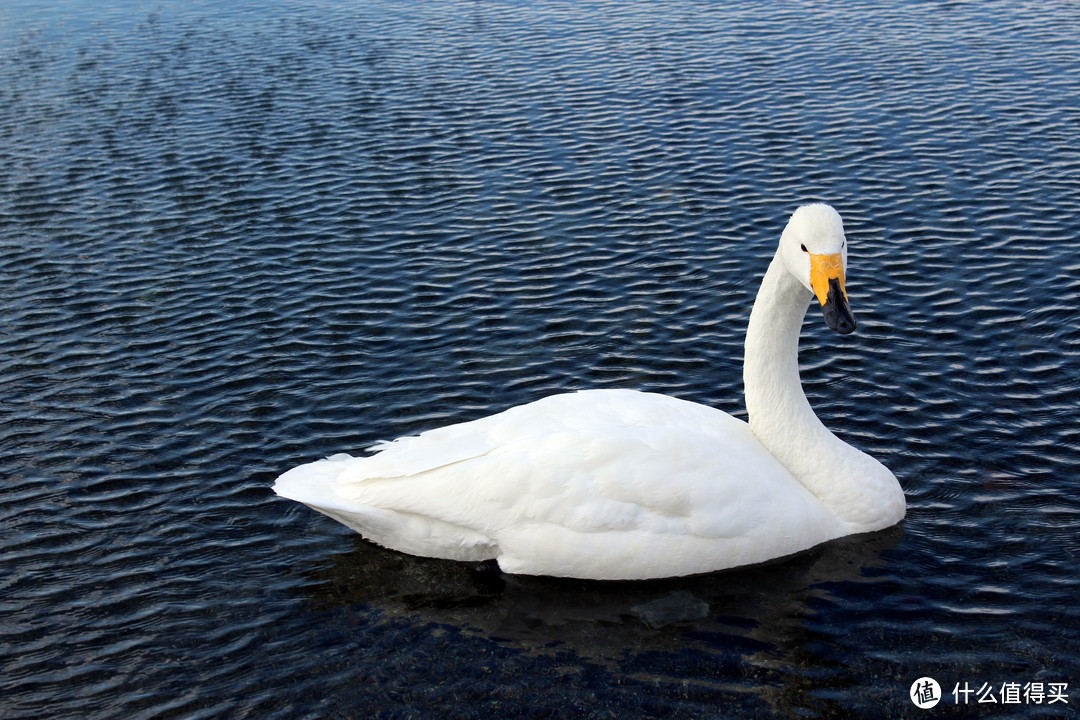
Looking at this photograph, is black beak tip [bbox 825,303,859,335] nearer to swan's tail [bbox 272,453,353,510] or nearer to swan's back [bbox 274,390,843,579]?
swan's back [bbox 274,390,843,579]

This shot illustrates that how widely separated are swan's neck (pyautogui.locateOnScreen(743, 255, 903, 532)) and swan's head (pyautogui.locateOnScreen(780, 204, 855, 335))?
0.47 metres

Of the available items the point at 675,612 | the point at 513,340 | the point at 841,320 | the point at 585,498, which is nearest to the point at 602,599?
the point at 675,612

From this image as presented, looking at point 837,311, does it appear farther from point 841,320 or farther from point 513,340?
point 513,340

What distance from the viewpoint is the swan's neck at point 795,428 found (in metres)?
8.74

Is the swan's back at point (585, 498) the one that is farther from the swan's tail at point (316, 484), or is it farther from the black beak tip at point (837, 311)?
the black beak tip at point (837, 311)

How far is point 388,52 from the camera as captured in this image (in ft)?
85.3

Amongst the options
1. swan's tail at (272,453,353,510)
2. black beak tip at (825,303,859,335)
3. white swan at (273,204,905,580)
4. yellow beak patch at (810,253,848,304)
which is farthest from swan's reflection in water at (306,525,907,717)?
yellow beak patch at (810,253,848,304)

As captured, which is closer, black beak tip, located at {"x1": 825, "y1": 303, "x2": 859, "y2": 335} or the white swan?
black beak tip, located at {"x1": 825, "y1": 303, "x2": 859, "y2": 335}

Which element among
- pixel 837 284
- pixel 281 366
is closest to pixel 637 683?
pixel 837 284

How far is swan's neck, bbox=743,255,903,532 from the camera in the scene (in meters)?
8.74

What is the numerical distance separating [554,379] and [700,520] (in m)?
3.71

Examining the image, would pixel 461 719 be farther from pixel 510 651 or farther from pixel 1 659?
pixel 1 659
